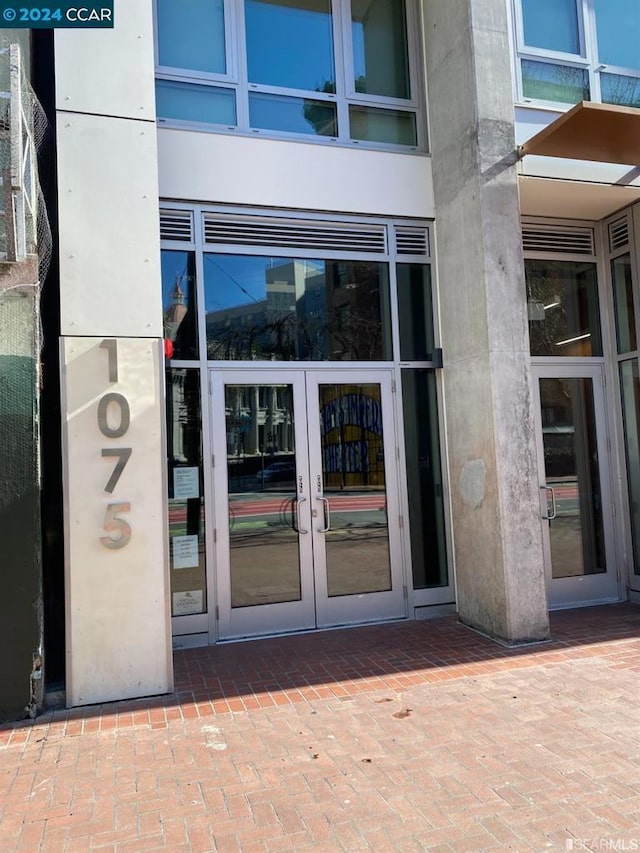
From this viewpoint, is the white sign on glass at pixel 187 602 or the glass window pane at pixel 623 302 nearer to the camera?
the white sign on glass at pixel 187 602

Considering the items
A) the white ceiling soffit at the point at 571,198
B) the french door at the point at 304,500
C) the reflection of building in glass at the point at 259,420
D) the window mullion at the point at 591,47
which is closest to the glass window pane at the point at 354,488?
the french door at the point at 304,500

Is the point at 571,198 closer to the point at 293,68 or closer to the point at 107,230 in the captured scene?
the point at 293,68

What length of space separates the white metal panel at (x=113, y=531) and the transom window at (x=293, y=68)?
2891mm

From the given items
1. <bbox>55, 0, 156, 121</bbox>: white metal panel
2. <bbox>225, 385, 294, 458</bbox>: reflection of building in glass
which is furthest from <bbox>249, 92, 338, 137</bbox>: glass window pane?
<bbox>225, 385, 294, 458</bbox>: reflection of building in glass

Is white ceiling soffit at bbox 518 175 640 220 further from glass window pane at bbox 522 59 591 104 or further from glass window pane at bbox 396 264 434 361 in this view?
glass window pane at bbox 396 264 434 361

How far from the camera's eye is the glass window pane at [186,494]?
593 centimetres

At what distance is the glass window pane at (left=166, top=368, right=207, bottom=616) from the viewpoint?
593cm

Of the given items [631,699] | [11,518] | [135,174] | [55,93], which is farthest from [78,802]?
[55,93]

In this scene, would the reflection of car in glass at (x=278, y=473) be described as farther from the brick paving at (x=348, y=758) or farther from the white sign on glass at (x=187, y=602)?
the brick paving at (x=348, y=758)

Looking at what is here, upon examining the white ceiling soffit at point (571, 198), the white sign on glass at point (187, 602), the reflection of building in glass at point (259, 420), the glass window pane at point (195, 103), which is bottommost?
the white sign on glass at point (187, 602)

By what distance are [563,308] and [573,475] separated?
6.50 feet

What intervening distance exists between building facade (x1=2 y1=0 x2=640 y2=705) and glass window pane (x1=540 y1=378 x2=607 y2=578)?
4 cm

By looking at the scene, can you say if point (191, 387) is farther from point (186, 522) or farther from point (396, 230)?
point (396, 230)

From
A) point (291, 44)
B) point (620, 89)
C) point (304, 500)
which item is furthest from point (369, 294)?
point (620, 89)
